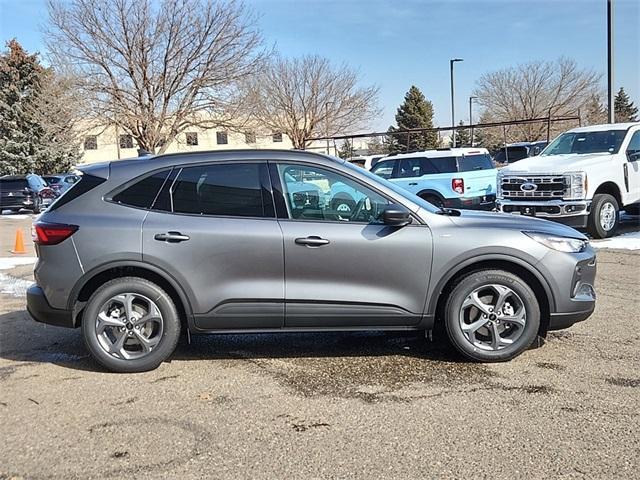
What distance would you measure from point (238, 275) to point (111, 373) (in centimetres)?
127

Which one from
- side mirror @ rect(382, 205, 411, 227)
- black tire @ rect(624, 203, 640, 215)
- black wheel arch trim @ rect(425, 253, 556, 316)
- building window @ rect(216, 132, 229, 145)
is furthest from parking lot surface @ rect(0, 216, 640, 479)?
building window @ rect(216, 132, 229, 145)

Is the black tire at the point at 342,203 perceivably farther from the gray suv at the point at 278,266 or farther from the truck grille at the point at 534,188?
the truck grille at the point at 534,188

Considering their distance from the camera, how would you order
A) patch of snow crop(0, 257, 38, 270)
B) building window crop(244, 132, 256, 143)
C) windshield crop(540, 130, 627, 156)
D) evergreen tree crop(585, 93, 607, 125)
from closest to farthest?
patch of snow crop(0, 257, 38, 270) < windshield crop(540, 130, 627, 156) < building window crop(244, 132, 256, 143) < evergreen tree crop(585, 93, 607, 125)

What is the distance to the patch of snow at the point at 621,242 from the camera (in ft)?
34.6

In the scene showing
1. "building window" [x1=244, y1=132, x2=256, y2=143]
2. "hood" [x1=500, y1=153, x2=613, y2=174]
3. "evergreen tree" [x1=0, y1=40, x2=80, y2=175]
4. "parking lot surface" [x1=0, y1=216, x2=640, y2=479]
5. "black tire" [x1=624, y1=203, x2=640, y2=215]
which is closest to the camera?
"parking lot surface" [x1=0, y1=216, x2=640, y2=479]

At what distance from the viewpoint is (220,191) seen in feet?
15.7

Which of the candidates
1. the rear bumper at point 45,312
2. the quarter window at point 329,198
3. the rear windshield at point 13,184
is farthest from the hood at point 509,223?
the rear windshield at point 13,184

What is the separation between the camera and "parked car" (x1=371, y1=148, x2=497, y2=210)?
565 inches

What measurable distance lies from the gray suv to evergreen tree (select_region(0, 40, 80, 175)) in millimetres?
35086

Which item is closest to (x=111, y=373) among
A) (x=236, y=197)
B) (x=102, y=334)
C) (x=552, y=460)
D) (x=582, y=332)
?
(x=102, y=334)

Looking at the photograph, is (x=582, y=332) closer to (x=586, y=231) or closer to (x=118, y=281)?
(x=118, y=281)

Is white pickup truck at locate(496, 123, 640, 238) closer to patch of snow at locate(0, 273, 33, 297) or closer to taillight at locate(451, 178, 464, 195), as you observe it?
taillight at locate(451, 178, 464, 195)

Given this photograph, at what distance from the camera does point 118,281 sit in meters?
4.65

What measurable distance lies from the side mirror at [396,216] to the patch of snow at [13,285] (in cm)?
552
